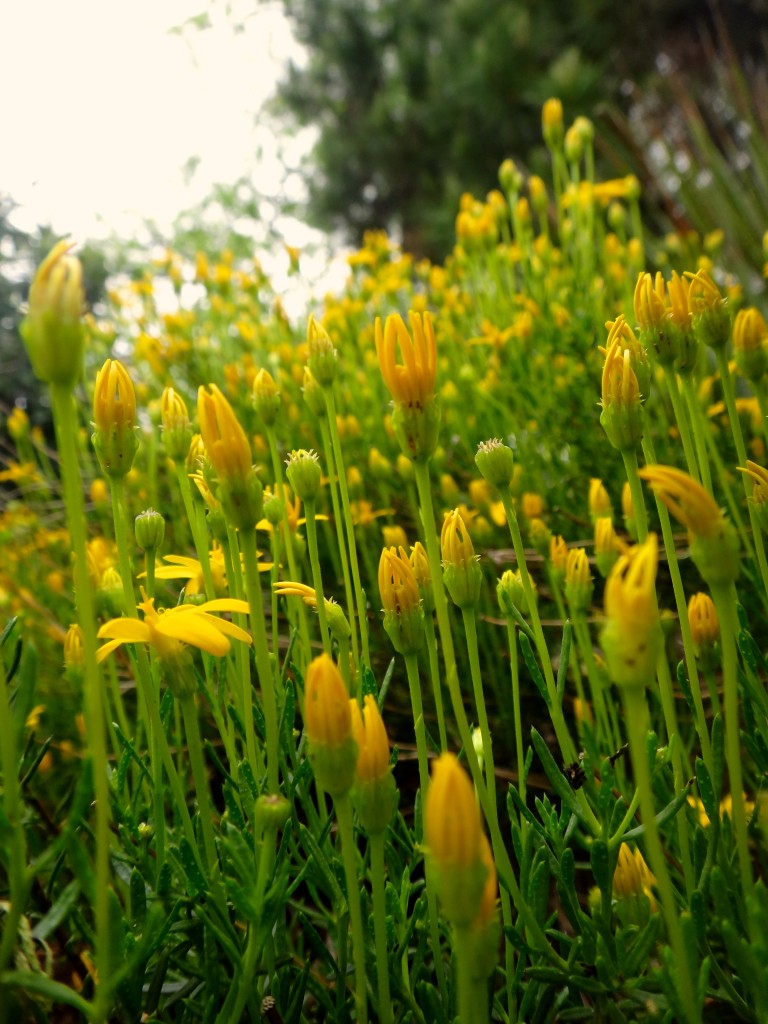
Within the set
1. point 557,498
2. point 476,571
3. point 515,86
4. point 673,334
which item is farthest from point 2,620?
point 515,86

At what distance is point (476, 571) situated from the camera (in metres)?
0.58

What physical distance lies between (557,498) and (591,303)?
0.45 m

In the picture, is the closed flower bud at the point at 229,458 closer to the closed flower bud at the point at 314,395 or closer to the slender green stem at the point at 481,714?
the slender green stem at the point at 481,714

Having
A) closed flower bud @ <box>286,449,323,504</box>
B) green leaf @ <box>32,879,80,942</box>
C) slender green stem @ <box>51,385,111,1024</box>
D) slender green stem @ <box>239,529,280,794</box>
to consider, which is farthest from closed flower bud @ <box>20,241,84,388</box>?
closed flower bud @ <box>286,449,323,504</box>

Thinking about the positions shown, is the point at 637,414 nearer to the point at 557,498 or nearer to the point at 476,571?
the point at 476,571

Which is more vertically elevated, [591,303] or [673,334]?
[591,303]

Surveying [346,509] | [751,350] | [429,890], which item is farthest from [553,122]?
[429,890]

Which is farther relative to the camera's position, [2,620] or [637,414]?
[2,620]

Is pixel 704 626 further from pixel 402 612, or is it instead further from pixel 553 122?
pixel 553 122

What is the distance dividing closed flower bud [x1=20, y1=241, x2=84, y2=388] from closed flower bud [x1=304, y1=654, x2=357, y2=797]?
180 mm

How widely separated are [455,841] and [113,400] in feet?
1.25

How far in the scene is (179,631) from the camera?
1.59 feet

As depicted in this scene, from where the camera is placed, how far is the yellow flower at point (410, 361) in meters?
0.50

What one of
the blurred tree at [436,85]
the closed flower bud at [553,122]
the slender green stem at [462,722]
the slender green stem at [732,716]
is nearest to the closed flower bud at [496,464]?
the slender green stem at [462,722]
